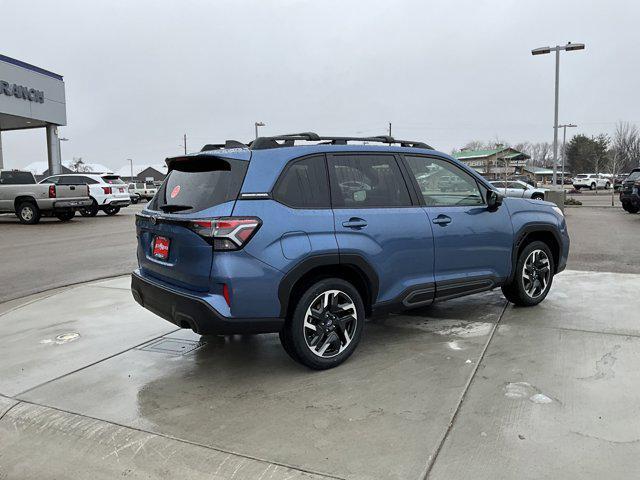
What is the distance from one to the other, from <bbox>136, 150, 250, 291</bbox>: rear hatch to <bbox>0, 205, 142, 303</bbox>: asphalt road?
426 centimetres

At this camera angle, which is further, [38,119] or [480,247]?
[38,119]

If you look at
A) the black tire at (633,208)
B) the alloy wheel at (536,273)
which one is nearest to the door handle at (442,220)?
the alloy wheel at (536,273)

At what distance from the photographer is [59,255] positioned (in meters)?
11.0

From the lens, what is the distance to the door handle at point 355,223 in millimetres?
4219

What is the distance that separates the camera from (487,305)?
20.2ft

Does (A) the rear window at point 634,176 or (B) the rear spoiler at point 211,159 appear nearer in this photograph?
(B) the rear spoiler at point 211,159

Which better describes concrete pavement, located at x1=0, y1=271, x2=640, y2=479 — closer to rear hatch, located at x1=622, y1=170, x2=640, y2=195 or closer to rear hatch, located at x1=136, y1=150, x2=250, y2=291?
rear hatch, located at x1=136, y1=150, x2=250, y2=291

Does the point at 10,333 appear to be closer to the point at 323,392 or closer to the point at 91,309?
the point at 91,309

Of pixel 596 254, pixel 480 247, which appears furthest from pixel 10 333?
pixel 596 254

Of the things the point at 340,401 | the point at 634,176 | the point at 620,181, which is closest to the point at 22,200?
the point at 340,401

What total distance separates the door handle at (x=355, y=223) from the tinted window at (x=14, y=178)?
18169 millimetres

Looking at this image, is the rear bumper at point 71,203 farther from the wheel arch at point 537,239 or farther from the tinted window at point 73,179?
the wheel arch at point 537,239

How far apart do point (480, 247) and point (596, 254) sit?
19.8 feet

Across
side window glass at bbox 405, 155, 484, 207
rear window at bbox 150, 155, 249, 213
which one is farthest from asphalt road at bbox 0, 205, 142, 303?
side window glass at bbox 405, 155, 484, 207
